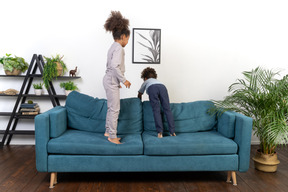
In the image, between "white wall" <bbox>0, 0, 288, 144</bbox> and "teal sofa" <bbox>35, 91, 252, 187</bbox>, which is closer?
"teal sofa" <bbox>35, 91, 252, 187</bbox>

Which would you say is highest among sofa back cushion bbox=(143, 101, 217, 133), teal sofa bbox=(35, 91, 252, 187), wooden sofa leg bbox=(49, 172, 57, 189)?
sofa back cushion bbox=(143, 101, 217, 133)

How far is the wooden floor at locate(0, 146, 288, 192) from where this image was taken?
2.36 metres

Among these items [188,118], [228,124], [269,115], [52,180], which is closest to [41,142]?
[52,180]

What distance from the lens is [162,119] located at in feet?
9.71

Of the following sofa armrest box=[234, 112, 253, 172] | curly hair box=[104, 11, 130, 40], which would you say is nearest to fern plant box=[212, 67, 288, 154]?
sofa armrest box=[234, 112, 253, 172]

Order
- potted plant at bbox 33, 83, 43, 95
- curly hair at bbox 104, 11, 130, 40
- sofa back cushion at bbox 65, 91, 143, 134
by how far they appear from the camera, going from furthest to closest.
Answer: potted plant at bbox 33, 83, 43, 95, sofa back cushion at bbox 65, 91, 143, 134, curly hair at bbox 104, 11, 130, 40

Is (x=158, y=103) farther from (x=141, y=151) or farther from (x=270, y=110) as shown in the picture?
(x=270, y=110)

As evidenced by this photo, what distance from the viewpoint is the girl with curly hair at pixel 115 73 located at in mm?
2561

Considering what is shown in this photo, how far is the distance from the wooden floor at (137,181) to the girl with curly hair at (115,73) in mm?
435

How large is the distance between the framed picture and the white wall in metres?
0.08

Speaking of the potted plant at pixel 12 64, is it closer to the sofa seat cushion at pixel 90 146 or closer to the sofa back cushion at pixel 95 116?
the sofa back cushion at pixel 95 116

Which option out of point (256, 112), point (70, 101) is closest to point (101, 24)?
point (70, 101)

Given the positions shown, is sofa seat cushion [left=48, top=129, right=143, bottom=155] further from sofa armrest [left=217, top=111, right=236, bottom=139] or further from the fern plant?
the fern plant

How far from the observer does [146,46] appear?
3.79m
